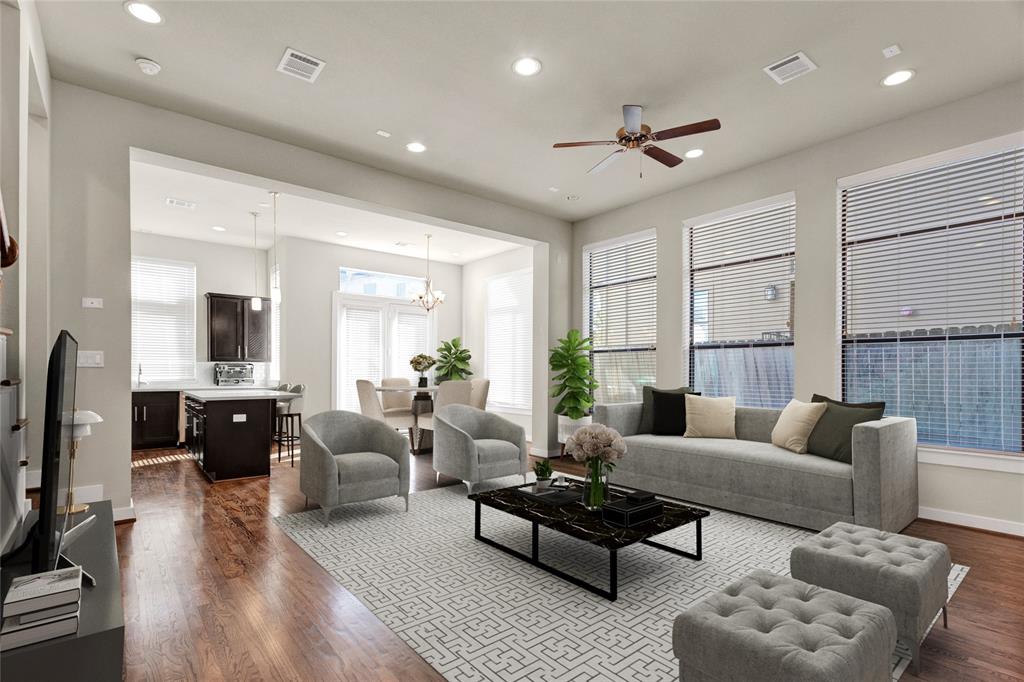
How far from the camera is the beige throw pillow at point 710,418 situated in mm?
4820

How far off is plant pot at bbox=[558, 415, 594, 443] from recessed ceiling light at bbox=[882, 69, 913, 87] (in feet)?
14.7

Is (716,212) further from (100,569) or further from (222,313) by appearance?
(222,313)

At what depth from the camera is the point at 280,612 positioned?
2.54 m

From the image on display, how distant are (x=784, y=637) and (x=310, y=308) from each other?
811 cm

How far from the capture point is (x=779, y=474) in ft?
12.7

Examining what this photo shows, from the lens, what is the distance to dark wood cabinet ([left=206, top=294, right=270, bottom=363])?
326 inches

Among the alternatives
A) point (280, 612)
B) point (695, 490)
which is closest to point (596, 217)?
point (695, 490)

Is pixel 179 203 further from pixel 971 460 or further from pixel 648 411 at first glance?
pixel 971 460

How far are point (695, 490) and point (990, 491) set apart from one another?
2.04 m

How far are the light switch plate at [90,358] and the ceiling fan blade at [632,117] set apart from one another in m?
4.32

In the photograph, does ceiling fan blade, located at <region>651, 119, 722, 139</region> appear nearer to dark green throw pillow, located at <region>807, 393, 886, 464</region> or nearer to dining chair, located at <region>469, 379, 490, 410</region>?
dark green throw pillow, located at <region>807, 393, 886, 464</region>

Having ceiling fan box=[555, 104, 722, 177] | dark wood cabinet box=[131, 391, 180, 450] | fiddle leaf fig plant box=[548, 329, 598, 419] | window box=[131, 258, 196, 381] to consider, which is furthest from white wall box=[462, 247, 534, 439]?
ceiling fan box=[555, 104, 722, 177]

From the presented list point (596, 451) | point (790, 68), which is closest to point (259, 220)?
point (596, 451)

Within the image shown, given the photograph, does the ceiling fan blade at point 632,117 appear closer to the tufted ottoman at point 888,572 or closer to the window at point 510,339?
the tufted ottoman at point 888,572
